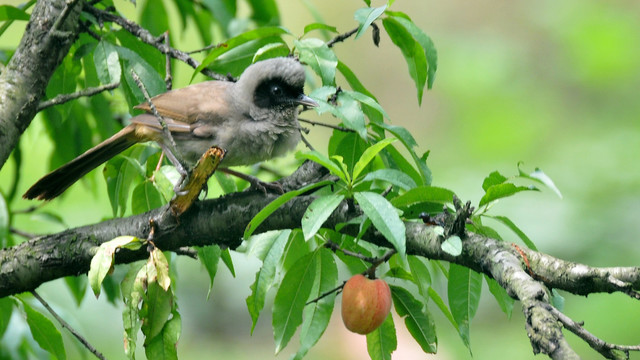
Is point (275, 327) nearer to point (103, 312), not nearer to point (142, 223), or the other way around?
point (142, 223)

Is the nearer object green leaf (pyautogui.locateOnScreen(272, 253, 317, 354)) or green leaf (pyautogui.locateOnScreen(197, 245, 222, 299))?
green leaf (pyautogui.locateOnScreen(272, 253, 317, 354))

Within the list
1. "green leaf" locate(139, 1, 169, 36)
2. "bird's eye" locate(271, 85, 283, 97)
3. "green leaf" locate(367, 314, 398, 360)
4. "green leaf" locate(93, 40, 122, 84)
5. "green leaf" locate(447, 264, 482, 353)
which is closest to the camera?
"green leaf" locate(447, 264, 482, 353)

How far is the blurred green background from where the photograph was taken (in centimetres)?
583

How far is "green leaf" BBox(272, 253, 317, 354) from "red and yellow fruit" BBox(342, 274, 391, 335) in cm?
14

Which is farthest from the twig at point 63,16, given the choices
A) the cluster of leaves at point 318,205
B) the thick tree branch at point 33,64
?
the cluster of leaves at point 318,205

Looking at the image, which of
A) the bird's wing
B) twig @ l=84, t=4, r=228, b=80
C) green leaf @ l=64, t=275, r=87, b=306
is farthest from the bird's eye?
green leaf @ l=64, t=275, r=87, b=306

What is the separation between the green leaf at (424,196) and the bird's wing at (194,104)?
1.23 meters

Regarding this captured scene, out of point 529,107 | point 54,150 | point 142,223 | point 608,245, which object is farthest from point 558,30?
point 142,223

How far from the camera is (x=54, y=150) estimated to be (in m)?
3.42

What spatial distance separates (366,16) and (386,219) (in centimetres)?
71

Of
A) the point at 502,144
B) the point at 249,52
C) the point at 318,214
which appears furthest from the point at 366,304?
the point at 502,144

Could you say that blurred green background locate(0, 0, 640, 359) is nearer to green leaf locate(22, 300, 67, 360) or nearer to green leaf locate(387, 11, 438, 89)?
green leaf locate(22, 300, 67, 360)

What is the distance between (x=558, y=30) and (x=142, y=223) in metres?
6.68

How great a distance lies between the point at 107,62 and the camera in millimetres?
2662
